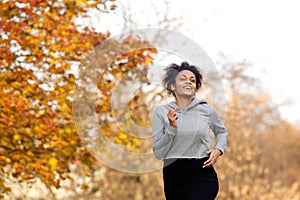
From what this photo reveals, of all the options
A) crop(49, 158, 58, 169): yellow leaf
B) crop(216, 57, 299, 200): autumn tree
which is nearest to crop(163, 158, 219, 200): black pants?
crop(49, 158, 58, 169): yellow leaf

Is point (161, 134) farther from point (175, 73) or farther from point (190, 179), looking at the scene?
point (175, 73)

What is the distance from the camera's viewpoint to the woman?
3322 millimetres

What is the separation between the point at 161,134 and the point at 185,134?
146 millimetres

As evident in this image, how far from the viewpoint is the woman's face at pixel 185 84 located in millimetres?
3419

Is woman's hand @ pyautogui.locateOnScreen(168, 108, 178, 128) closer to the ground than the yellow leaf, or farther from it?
farther from it

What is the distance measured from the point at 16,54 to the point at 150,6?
3.11 metres

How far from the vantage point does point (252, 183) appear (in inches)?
466

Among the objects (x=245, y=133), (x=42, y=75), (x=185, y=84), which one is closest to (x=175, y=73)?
(x=185, y=84)

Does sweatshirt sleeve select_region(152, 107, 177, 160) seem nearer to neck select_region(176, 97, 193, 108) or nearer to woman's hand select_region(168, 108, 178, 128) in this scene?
woman's hand select_region(168, 108, 178, 128)

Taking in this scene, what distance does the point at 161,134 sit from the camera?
332cm

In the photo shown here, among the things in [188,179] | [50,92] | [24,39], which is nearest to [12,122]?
[50,92]

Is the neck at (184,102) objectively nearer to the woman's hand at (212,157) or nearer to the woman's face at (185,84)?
the woman's face at (185,84)

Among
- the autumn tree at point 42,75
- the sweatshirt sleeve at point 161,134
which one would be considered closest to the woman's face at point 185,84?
the sweatshirt sleeve at point 161,134

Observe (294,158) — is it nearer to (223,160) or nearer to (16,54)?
(223,160)
